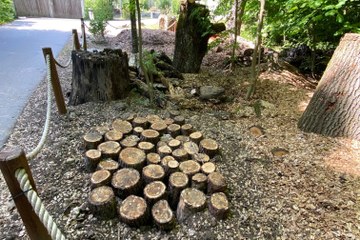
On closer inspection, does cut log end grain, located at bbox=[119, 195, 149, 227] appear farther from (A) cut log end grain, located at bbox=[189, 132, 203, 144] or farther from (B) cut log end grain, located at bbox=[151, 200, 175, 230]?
(A) cut log end grain, located at bbox=[189, 132, 203, 144]

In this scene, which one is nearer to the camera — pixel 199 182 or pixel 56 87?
pixel 199 182

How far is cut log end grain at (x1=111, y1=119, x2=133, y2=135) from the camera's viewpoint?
2211 mm

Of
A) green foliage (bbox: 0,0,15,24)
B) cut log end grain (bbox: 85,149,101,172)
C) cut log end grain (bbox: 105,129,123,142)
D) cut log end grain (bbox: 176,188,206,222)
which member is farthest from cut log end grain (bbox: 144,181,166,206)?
green foliage (bbox: 0,0,15,24)

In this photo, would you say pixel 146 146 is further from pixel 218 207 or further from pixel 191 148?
pixel 218 207

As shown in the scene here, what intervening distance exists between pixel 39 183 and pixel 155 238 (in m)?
1.07

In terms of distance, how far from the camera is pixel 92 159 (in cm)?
184

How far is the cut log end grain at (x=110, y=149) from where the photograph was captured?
1887mm

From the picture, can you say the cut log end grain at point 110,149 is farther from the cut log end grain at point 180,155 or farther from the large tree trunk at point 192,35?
the large tree trunk at point 192,35

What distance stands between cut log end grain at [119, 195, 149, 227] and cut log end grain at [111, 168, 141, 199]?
81 millimetres

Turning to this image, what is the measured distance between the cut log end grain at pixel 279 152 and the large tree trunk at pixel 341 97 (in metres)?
0.55

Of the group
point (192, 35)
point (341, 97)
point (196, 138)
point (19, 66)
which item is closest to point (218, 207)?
point (196, 138)

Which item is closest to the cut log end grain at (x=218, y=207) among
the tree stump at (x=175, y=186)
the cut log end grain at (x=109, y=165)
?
the tree stump at (x=175, y=186)

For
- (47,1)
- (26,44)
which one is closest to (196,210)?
(26,44)

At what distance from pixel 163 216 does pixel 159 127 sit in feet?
3.21
